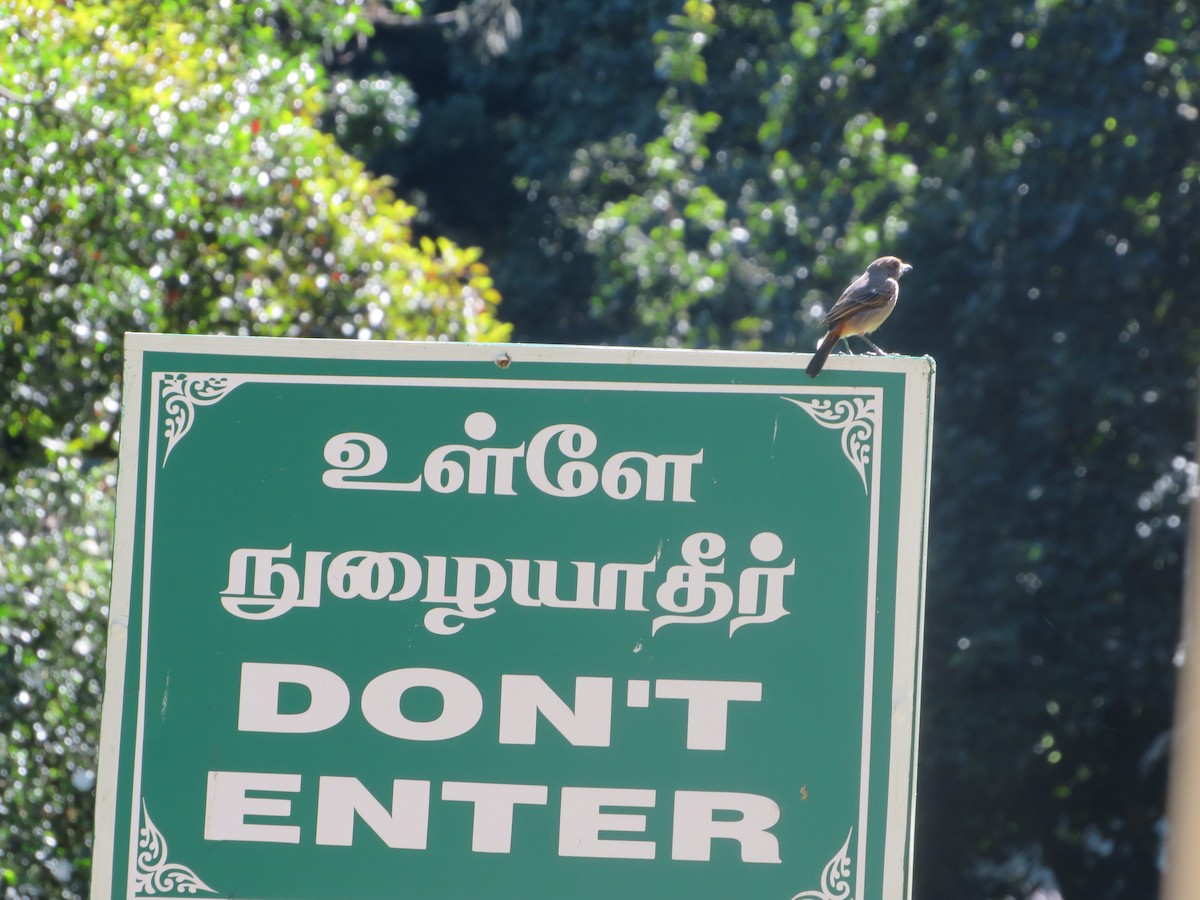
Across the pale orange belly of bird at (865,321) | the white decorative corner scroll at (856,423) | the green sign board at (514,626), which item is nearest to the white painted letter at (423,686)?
the green sign board at (514,626)

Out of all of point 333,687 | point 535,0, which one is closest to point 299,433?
point 333,687

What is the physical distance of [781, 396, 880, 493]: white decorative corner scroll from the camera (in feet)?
6.75

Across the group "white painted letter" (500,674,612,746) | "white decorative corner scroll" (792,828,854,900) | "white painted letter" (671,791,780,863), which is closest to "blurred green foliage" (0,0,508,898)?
"white painted letter" (500,674,612,746)

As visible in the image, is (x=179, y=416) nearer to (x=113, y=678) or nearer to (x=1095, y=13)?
(x=113, y=678)

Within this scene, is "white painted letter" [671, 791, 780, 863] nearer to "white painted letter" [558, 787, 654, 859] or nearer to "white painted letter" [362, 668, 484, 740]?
"white painted letter" [558, 787, 654, 859]

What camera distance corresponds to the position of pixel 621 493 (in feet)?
6.87

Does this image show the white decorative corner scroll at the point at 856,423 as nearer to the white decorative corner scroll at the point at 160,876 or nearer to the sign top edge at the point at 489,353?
the sign top edge at the point at 489,353

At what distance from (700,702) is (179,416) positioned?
800mm

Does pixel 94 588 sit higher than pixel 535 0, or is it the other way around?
pixel 535 0

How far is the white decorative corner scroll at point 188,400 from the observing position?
6.98ft

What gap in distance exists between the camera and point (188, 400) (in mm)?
2131

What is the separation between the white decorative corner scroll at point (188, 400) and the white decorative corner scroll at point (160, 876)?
51 cm

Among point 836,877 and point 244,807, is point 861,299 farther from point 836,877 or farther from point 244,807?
point 244,807

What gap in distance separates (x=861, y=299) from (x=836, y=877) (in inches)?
47.5
